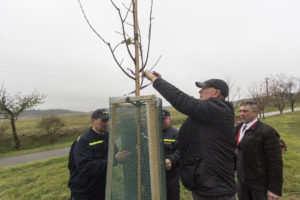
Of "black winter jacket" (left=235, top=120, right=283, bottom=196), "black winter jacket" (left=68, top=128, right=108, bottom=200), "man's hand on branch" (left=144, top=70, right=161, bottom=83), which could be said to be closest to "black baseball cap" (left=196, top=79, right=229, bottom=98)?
"man's hand on branch" (left=144, top=70, right=161, bottom=83)

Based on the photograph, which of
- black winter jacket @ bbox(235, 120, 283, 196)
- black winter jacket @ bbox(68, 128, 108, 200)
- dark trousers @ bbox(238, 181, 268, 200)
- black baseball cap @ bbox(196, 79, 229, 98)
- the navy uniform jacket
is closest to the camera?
black baseball cap @ bbox(196, 79, 229, 98)

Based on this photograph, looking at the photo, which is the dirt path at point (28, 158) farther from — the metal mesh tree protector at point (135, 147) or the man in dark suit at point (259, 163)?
the man in dark suit at point (259, 163)

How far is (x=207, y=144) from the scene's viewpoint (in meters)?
1.60

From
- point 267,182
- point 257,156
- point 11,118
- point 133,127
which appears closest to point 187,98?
point 133,127

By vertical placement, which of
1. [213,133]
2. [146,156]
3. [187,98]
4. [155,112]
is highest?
[187,98]

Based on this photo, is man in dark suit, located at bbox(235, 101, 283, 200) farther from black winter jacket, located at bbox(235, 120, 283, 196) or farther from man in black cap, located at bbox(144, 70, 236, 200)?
man in black cap, located at bbox(144, 70, 236, 200)

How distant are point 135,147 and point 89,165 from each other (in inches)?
32.8

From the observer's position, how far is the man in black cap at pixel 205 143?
1.51 meters

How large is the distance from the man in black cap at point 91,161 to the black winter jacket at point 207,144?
1156mm

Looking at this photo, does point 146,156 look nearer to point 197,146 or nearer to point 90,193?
point 197,146

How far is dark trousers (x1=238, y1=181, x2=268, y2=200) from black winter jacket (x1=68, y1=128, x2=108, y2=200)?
7.71 feet

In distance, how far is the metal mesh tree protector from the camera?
5.09ft

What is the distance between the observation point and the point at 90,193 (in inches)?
90.5

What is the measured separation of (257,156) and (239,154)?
0.31 metres
